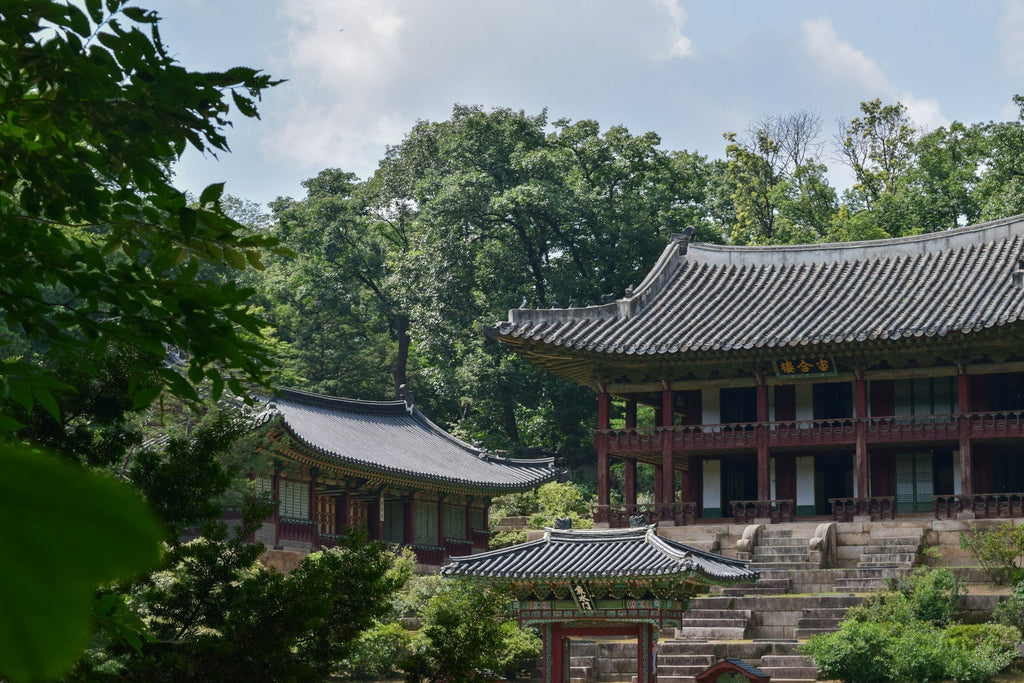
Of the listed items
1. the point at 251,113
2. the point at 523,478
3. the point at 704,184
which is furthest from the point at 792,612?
the point at 704,184

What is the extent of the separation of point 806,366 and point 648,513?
527 centimetres

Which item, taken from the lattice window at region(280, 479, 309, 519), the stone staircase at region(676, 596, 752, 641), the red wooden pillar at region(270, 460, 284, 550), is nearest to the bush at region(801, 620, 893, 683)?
the stone staircase at region(676, 596, 752, 641)

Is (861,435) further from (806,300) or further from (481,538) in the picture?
(481,538)

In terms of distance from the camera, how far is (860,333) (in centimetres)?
2853

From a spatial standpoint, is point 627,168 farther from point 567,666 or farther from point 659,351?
point 567,666

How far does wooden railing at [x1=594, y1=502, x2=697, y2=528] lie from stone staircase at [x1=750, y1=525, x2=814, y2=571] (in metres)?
2.58

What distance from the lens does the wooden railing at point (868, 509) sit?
94.6 ft

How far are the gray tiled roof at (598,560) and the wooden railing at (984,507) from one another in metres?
9.56

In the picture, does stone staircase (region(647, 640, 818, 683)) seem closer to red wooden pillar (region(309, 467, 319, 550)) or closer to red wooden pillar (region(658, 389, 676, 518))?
red wooden pillar (region(658, 389, 676, 518))

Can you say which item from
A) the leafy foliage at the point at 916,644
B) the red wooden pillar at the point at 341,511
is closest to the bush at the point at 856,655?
the leafy foliage at the point at 916,644

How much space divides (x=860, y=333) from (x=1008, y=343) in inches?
125

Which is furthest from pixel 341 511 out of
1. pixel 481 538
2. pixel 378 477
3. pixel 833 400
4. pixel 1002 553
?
pixel 1002 553

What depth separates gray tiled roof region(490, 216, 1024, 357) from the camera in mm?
28703

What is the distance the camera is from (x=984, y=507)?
27766mm
